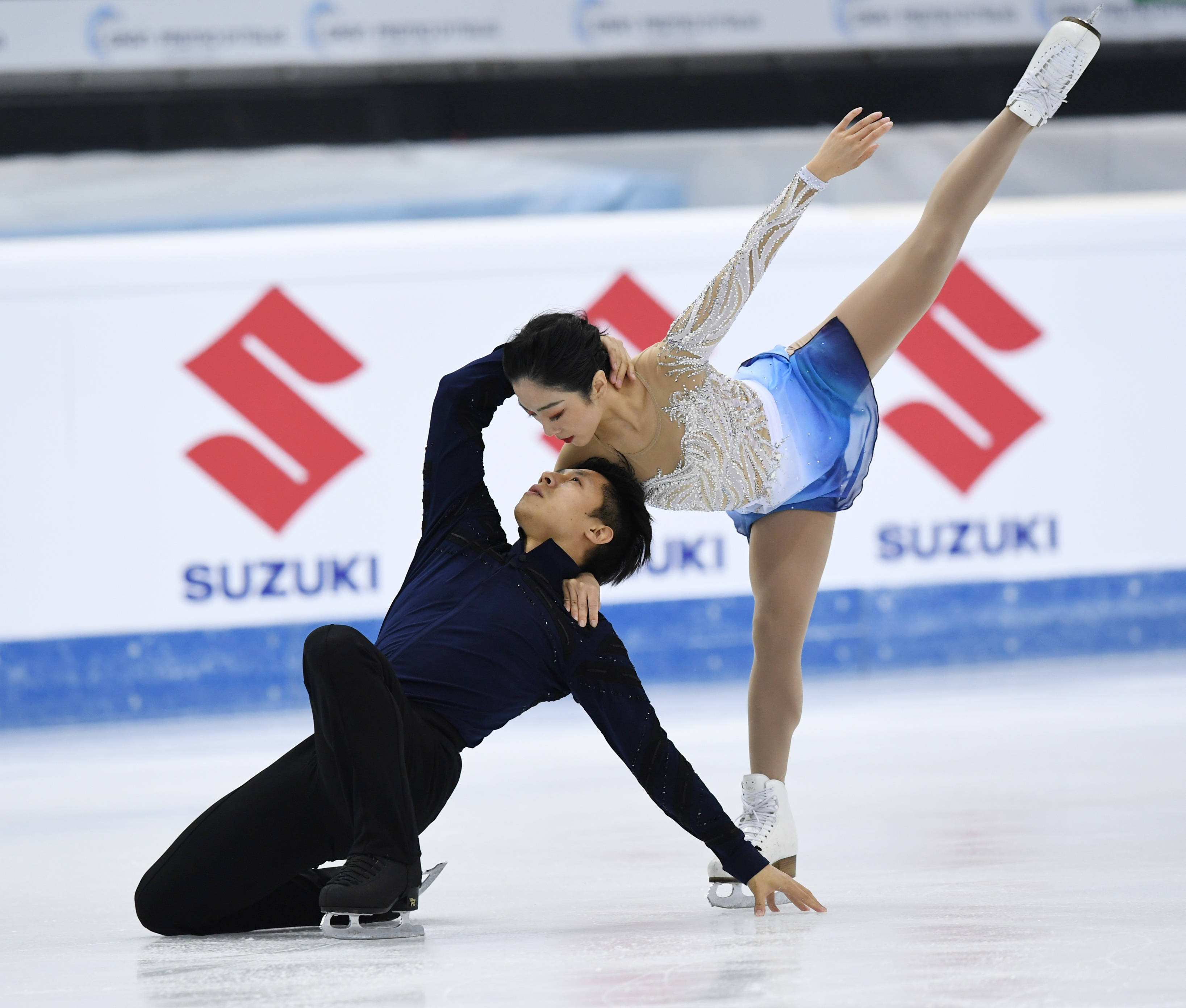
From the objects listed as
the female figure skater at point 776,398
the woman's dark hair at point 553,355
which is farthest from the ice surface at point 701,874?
the woman's dark hair at point 553,355

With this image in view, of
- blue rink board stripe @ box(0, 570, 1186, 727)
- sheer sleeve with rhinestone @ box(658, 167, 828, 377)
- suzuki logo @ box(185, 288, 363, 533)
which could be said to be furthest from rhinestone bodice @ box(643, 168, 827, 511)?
suzuki logo @ box(185, 288, 363, 533)

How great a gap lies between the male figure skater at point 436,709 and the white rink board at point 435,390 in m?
2.91

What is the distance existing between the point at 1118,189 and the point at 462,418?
4155mm

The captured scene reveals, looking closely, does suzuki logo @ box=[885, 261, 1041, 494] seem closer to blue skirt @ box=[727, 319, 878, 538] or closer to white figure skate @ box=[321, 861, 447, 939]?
blue skirt @ box=[727, 319, 878, 538]

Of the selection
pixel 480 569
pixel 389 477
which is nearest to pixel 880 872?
pixel 480 569

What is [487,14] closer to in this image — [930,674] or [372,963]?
[930,674]

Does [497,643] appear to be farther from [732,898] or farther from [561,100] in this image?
[561,100]

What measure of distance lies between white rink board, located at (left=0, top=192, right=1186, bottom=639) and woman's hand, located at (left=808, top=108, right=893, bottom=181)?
9.02 ft

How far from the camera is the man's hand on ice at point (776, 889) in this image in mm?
1884

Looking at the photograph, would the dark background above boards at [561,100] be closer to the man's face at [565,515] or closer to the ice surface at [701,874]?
the ice surface at [701,874]

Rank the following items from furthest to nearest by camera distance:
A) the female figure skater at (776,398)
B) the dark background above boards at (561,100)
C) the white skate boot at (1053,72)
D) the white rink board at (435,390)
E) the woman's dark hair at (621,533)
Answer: the dark background above boards at (561,100)
the white rink board at (435,390)
the white skate boot at (1053,72)
the female figure skater at (776,398)
the woman's dark hair at (621,533)

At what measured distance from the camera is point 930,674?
17.1 ft

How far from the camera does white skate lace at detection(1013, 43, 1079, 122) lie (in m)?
2.55

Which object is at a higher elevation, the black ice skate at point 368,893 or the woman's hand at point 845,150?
the woman's hand at point 845,150
